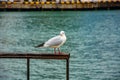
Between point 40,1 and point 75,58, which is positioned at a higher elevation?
point 75,58

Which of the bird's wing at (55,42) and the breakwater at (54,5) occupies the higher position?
the bird's wing at (55,42)

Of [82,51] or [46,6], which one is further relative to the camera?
[46,6]

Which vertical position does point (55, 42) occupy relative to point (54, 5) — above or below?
above

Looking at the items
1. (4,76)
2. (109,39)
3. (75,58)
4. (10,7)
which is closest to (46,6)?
(10,7)

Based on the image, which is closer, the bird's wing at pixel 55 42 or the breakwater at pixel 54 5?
the bird's wing at pixel 55 42

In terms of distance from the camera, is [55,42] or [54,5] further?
[54,5]

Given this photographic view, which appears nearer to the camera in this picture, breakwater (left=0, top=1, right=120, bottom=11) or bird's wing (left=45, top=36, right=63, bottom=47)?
bird's wing (left=45, top=36, right=63, bottom=47)

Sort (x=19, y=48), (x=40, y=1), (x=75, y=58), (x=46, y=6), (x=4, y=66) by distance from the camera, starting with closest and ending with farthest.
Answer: (x=4, y=66) < (x=75, y=58) < (x=19, y=48) < (x=46, y=6) < (x=40, y=1)

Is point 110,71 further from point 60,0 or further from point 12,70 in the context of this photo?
point 60,0

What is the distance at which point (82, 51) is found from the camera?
4050 centimetres

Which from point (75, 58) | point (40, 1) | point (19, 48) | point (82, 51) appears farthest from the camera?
point (40, 1)

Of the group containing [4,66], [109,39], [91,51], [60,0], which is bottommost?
[60,0]

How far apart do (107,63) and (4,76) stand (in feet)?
24.8

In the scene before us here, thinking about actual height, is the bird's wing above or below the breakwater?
above
